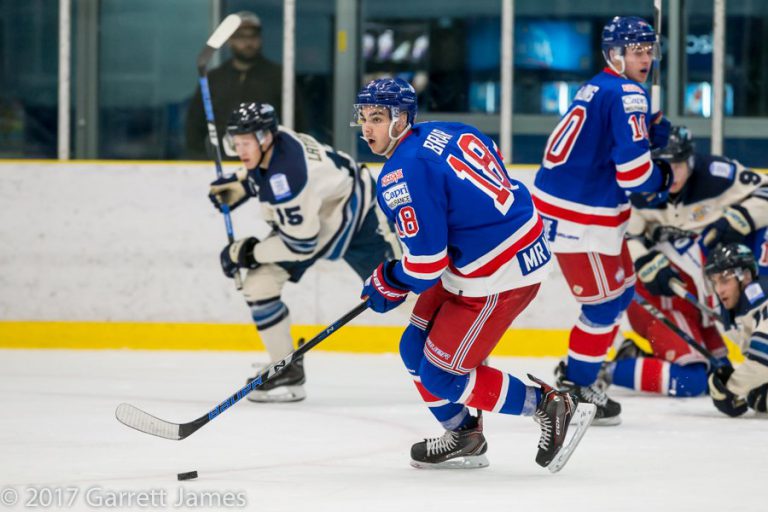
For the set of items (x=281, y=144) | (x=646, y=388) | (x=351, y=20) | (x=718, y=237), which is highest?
(x=351, y=20)

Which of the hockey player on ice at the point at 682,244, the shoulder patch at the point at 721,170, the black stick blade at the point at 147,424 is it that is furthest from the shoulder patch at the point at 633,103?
the black stick blade at the point at 147,424

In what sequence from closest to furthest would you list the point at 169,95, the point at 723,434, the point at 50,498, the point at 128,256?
the point at 50,498, the point at 723,434, the point at 128,256, the point at 169,95

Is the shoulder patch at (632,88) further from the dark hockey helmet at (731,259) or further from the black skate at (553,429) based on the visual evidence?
the black skate at (553,429)

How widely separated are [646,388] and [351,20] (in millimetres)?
2720

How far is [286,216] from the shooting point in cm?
447

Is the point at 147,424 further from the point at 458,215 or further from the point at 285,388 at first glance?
the point at 285,388

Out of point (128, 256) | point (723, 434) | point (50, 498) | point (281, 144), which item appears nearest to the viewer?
point (50, 498)

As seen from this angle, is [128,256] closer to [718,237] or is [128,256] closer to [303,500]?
[718,237]

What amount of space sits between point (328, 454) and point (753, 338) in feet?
4.86

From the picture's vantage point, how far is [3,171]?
5977 mm

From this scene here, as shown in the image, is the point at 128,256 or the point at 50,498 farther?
the point at 128,256

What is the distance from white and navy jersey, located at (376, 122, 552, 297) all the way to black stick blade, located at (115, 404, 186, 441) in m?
0.75

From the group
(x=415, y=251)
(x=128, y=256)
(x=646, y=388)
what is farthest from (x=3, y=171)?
(x=415, y=251)

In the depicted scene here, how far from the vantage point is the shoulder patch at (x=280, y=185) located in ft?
14.5
